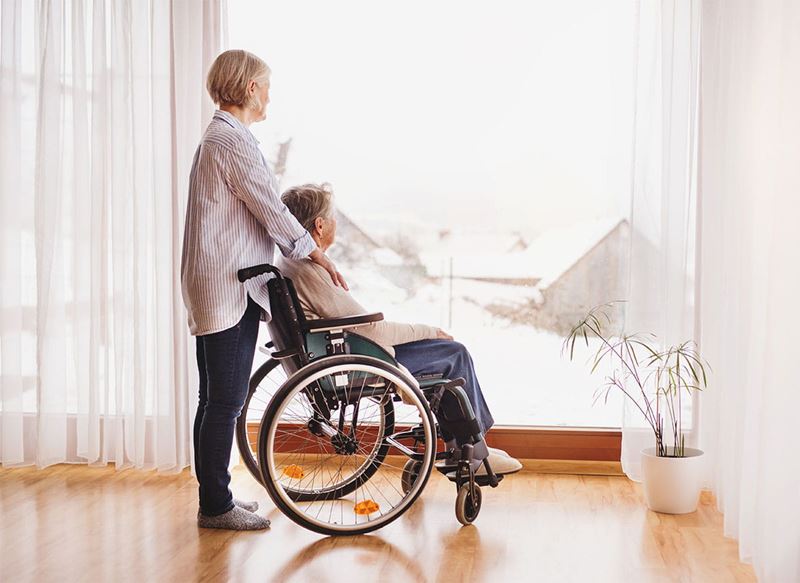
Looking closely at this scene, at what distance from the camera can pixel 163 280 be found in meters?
3.59

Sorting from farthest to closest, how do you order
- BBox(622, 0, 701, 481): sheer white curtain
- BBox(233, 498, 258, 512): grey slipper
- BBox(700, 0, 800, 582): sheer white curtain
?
BBox(622, 0, 701, 481): sheer white curtain, BBox(233, 498, 258, 512): grey slipper, BBox(700, 0, 800, 582): sheer white curtain

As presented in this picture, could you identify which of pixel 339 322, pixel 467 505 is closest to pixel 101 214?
pixel 339 322

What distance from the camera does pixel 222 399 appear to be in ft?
9.37

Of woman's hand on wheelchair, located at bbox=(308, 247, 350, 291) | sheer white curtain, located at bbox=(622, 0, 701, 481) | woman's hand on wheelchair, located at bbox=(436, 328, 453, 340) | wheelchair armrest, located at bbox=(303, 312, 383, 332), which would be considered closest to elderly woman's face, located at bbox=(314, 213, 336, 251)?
woman's hand on wheelchair, located at bbox=(308, 247, 350, 291)

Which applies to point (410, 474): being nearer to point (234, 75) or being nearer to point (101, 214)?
point (234, 75)

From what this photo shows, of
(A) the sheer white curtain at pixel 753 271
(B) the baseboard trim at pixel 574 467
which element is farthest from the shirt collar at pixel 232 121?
(B) the baseboard trim at pixel 574 467

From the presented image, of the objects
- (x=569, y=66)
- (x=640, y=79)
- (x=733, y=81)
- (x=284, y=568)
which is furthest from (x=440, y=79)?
(x=284, y=568)

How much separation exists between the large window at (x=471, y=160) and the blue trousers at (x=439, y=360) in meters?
0.80

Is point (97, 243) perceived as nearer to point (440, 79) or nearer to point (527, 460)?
point (440, 79)

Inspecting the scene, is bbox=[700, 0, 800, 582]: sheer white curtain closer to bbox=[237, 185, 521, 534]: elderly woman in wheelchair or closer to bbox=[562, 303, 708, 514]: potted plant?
bbox=[562, 303, 708, 514]: potted plant

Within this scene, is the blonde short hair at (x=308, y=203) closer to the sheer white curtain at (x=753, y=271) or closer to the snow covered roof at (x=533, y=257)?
the snow covered roof at (x=533, y=257)

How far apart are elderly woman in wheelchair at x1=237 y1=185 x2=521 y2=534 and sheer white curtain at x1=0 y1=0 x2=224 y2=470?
702 millimetres

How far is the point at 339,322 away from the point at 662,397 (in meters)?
1.31

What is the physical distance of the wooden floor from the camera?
8.39 feet
